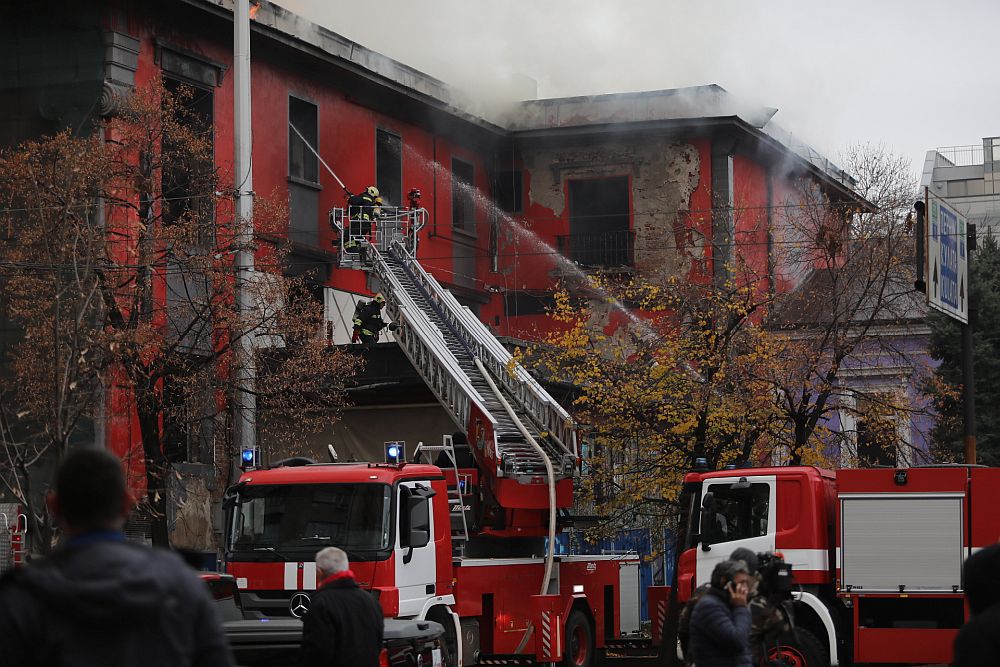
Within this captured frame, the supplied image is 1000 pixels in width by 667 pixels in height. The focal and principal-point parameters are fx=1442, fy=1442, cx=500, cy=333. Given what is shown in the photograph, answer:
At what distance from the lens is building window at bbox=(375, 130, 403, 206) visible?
34.4 m

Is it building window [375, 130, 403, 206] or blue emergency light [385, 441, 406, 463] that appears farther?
building window [375, 130, 403, 206]

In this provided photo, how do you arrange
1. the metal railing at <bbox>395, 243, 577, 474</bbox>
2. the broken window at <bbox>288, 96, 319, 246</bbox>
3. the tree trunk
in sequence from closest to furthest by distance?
1. the tree trunk
2. the metal railing at <bbox>395, 243, 577, 474</bbox>
3. the broken window at <bbox>288, 96, 319, 246</bbox>

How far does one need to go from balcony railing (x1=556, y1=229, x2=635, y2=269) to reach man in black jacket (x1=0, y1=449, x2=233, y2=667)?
113 ft

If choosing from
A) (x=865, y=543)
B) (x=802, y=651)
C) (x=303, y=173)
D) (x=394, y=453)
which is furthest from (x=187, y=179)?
(x=802, y=651)

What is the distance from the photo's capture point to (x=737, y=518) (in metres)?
16.1

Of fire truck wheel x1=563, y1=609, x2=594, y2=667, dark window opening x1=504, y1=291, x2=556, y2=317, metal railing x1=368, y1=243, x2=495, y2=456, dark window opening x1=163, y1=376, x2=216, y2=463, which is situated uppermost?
dark window opening x1=504, y1=291, x2=556, y2=317

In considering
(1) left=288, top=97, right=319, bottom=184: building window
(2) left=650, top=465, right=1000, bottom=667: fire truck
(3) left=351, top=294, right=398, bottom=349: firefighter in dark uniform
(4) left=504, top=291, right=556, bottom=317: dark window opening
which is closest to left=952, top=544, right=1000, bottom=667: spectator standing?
(2) left=650, top=465, right=1000, bottom=667: fire truck

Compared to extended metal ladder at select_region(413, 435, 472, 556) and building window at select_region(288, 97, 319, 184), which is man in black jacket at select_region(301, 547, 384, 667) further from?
building window at select_region(288, 97, 319, 184)

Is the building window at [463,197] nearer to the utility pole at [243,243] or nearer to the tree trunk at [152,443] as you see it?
the utility pole at [243,243]

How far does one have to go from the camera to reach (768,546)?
15828mm

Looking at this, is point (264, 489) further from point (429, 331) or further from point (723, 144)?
point (723, 144)

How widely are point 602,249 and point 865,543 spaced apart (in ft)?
76.4

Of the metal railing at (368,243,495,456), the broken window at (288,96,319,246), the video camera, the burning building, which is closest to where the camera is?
the video camera

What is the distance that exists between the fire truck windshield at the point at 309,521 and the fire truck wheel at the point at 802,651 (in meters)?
4.33
